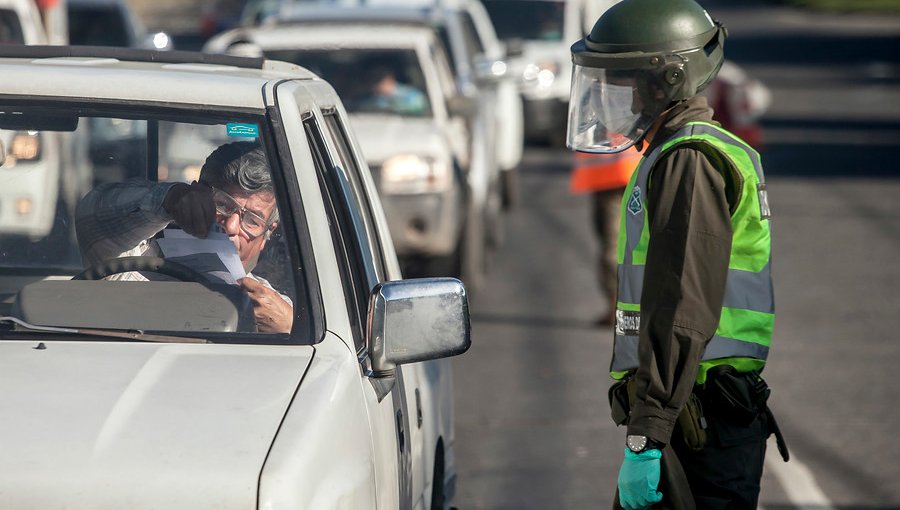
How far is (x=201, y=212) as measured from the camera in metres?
3.71

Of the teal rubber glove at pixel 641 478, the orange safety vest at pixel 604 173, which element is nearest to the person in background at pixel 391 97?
the orange safety vest at pixel 604 173

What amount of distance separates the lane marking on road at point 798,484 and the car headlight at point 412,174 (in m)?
3.52

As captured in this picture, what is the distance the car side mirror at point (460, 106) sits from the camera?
1026cm

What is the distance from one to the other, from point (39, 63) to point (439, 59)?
6.99 m

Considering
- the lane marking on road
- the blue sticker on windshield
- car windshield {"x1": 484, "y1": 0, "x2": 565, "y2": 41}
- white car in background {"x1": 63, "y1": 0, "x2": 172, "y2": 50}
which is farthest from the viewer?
car windshield {"x1": 484, "y1": 0, "x2": 565, "y2": 41}

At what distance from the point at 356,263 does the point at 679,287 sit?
0.88 meters

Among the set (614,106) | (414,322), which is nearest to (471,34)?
(614,106)

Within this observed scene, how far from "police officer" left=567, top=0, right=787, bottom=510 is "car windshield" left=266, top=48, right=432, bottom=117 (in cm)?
639

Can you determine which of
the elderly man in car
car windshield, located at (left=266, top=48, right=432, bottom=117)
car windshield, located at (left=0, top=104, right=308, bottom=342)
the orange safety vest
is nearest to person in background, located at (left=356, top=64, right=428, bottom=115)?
car windshield, located at (left=266, top=48, right=432, bottom=117)

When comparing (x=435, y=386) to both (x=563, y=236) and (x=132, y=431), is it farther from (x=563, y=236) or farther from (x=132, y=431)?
(x=563, y=236)

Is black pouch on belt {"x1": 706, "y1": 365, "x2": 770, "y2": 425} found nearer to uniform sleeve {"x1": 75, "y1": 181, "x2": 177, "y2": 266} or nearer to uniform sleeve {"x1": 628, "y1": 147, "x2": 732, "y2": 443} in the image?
uniform sleeve {"x1": 628, "y1": 147, "x2": 732, "y2": 443}

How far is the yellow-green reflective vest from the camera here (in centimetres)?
370

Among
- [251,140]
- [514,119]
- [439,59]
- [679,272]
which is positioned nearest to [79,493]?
[251,140]

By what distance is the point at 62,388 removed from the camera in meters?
2.95
